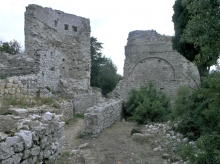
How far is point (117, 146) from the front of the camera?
23.5ft

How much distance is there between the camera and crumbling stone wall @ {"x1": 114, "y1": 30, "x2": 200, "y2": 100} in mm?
16859

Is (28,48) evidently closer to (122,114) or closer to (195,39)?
(122,114)

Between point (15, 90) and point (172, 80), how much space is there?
1199 cm

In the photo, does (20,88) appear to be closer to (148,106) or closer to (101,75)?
(148,106)

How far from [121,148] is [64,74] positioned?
38.5 feet

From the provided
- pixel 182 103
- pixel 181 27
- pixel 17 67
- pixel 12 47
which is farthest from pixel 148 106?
pixel 12 47

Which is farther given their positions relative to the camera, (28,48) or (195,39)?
(28,48)

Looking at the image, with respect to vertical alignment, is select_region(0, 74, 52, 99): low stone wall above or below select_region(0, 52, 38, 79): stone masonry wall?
below

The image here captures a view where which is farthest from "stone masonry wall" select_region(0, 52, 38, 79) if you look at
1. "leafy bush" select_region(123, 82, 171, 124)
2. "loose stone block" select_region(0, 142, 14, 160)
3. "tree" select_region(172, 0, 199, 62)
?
"loose stone block" select_region(0, 142, 14, 160)

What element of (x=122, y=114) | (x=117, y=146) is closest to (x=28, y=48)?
(x=122, y=114)

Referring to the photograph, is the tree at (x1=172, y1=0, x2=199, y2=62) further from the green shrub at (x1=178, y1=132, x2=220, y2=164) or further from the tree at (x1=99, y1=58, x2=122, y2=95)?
the tree at (x1=99, y1=58, x2=122, y2=95)

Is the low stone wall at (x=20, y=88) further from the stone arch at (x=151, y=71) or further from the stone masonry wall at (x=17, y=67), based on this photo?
the stone arch at (x=151, y=71)

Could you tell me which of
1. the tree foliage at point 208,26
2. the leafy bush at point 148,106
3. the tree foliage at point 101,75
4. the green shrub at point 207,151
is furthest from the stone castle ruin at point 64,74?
the tree foliage at point 101,75

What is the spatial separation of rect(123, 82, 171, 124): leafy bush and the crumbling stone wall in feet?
12.2
